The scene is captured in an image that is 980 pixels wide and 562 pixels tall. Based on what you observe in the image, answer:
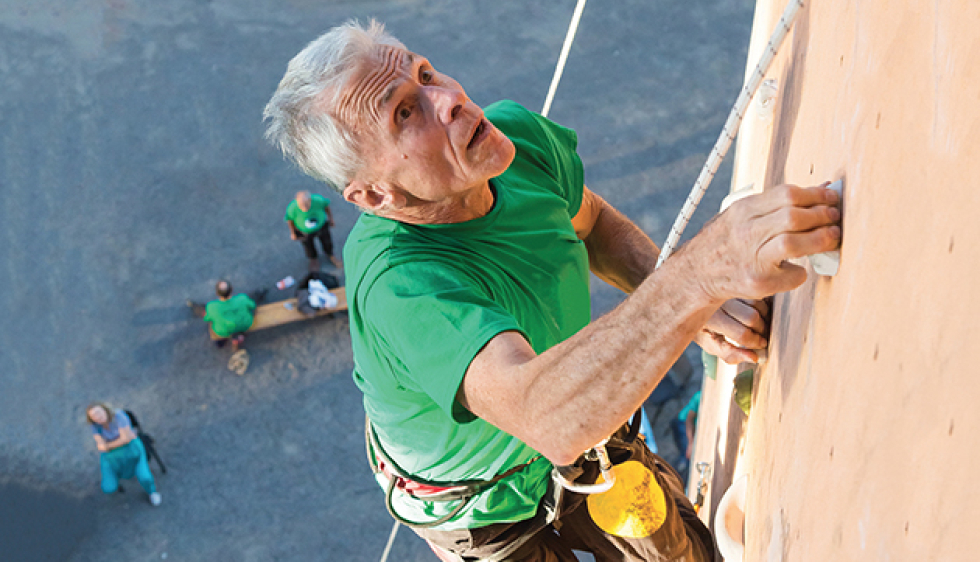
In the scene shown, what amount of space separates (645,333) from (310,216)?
5.71m

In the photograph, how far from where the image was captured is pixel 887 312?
32.4 inches

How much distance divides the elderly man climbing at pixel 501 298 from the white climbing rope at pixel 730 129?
215mm

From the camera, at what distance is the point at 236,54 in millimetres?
9188

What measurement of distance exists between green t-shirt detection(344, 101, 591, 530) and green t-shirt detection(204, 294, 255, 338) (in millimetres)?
4402

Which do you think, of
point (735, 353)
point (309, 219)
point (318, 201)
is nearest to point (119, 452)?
point (309, 219)

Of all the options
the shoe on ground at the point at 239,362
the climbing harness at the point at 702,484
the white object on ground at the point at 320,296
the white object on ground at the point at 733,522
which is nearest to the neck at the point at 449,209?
the white object on ground at the point at 733,522

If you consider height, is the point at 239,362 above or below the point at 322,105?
below

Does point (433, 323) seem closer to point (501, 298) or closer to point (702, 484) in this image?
point (501, 298)

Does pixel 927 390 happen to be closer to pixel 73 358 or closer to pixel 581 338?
pixel 581 338

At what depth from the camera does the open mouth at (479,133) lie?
1887mm

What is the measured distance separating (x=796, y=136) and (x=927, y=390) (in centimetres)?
93

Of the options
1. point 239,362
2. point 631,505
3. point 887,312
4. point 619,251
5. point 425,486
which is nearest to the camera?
point 887,312

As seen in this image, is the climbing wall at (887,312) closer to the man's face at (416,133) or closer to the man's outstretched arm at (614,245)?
the man's face at (416,133)

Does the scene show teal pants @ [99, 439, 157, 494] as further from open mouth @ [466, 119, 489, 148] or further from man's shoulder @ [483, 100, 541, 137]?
open mouth @ [466, 119, 489, 148]
